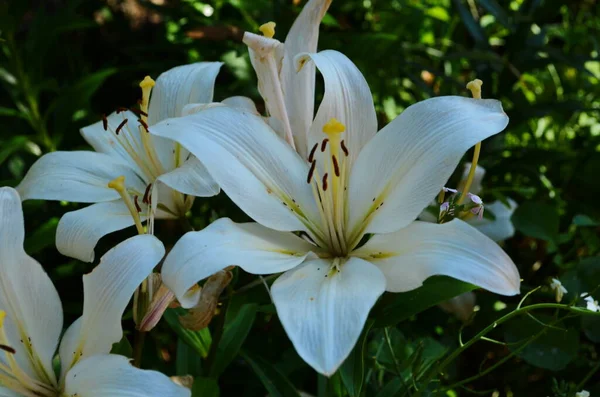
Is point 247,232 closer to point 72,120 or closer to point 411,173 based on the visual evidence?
point 411,173

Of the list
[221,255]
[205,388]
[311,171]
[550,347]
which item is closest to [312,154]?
[311,171]

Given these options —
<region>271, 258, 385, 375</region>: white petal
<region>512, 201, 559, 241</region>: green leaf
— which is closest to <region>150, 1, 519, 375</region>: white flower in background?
<region>271, 258, 385, 375</region>: white petal

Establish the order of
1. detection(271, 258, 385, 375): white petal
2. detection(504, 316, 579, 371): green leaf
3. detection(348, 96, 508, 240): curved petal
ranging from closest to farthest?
detection(271, 258, 385, 375): white petal, detection(348, 96, 508, 240): curved petal, detection(504, 316, 579, 371): green leaf

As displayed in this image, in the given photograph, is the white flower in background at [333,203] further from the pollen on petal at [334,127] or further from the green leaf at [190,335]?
the green leaf at [190,335]

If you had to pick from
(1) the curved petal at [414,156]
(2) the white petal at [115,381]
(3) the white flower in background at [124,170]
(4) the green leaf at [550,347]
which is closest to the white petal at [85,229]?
(3) the white flower in background at [124,170]

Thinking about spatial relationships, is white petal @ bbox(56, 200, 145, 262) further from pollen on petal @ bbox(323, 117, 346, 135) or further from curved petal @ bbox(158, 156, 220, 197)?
pollen on petal @ bbox(323, 117, 346, 135)

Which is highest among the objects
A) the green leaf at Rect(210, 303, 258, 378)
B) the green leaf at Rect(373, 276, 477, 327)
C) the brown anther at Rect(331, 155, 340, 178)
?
the brown anther at Rect(331, 155, 340, 178)

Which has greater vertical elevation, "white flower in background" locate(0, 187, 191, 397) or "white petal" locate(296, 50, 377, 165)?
"white petal" locate(296, 50, 377, 165)
